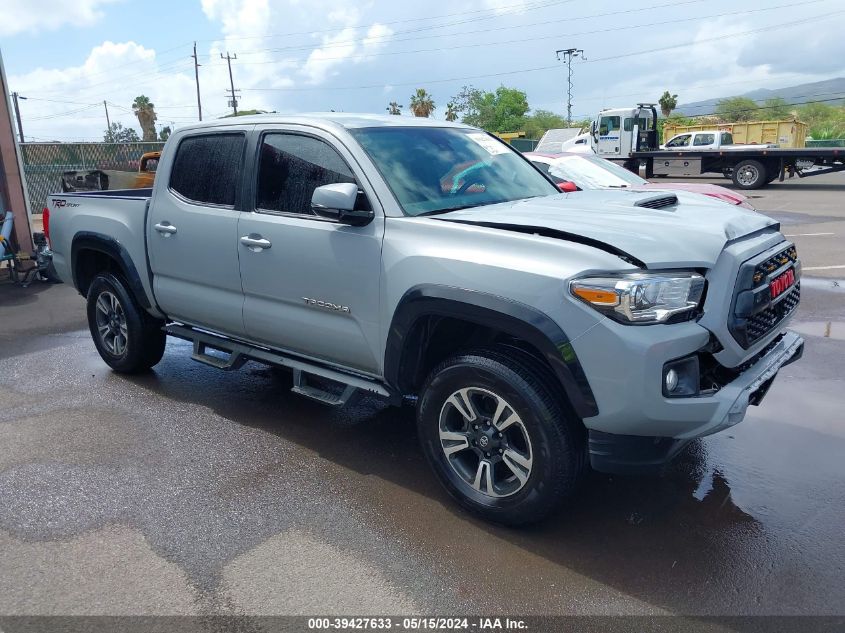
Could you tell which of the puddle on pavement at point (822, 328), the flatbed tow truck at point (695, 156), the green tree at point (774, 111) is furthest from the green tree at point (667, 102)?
the puddle on pavement at point (822, 328)

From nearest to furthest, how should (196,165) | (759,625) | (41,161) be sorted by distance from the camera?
(759,625), (196,165), (41,161)

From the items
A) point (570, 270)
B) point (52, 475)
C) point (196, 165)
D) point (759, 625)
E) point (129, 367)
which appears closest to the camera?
point (759, 625)

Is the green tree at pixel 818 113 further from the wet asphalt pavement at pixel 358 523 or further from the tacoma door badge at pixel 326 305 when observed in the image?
the tacoma door badge at pixel 326 305

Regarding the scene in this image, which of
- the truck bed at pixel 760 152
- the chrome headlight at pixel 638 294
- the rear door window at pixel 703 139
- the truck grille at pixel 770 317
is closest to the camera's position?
the chrome headlight at pixel 638 294

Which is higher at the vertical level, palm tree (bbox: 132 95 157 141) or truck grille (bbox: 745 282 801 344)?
palm tree (bbox: 132 95 157 141)

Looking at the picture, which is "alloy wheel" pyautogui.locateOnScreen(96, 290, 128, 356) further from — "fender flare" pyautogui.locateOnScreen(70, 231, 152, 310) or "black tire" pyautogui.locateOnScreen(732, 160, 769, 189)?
"black tire" pyautogui.locateOnScreen(732, 160, 769, 189)

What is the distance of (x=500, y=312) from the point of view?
3.12 metres

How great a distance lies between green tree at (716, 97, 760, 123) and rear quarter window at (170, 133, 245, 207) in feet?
297

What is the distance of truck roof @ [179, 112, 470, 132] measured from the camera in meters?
4.13

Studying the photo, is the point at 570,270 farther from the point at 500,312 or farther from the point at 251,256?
the point at 251,256

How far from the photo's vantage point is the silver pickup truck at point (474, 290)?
9.66ft

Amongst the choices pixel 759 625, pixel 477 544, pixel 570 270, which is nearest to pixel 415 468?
pixel 477 544

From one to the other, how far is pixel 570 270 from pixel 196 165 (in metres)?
2.96

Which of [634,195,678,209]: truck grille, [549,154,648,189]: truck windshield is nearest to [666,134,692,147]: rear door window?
[549,154,648,189]: truck windshield
